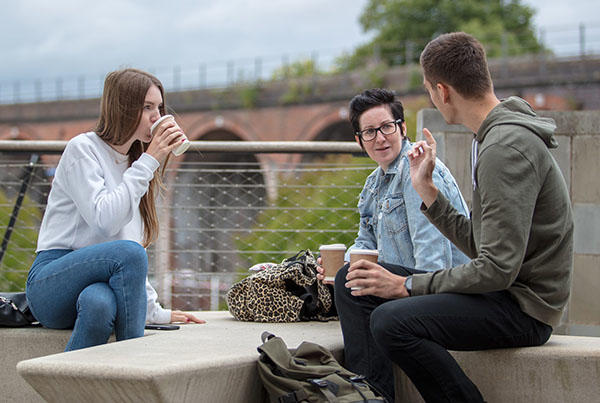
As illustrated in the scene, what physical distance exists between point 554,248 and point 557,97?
1981cm

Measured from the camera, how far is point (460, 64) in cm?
268

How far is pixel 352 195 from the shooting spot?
5.45m

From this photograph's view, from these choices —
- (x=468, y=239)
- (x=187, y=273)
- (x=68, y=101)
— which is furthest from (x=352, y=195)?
(x=68, y=101)

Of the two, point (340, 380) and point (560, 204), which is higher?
point (560, 204)

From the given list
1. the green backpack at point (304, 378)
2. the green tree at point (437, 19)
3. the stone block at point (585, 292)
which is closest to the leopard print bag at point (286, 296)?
the green backpack at point (304, 378)

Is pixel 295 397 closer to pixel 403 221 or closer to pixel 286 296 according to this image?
pixel 403 221

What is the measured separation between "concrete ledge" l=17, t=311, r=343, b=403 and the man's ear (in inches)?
42.8

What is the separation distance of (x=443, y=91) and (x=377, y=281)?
0.69 metres

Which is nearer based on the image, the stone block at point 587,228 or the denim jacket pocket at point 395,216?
the denim jacket pocket at point 395,216

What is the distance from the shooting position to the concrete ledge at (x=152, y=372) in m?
2.36

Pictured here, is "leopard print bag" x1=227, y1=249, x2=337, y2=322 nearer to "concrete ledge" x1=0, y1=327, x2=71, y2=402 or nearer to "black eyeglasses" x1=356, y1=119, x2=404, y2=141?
"black eyeglasses" x1=356, y1=119, x2=404, y2=141

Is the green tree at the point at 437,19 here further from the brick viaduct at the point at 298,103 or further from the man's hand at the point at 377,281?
the man's hand at the point at 377,281

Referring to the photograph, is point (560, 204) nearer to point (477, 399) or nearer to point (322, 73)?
point (477, 399)

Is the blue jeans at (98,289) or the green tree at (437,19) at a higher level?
the green tree at (437,19)
